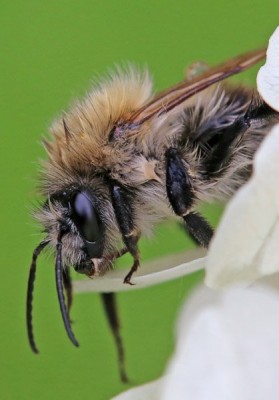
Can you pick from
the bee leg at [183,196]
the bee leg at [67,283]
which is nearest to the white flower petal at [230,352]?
the bee leg at [183,196]

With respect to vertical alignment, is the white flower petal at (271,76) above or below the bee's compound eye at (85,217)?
above

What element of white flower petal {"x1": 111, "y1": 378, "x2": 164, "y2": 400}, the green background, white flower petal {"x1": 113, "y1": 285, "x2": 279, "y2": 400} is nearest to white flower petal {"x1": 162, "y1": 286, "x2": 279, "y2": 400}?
white flower petal {"x1": 113, "y1": 285, "x2": 279, "y2": 400}

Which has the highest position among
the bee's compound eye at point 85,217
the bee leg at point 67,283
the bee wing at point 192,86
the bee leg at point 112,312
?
the bee wing at point 192,86

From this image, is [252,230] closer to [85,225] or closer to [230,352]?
[230,352]

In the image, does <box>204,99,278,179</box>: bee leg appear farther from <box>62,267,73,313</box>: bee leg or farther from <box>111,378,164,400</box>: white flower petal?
<box>111,378,164,400</box>: white flower petal

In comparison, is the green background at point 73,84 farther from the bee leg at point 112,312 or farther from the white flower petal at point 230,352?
the white flower petal at point 230,352

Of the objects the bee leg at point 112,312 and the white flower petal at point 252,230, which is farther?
the bee leg at point 112,312

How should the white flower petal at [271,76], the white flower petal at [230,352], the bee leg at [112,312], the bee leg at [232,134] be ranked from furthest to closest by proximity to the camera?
the bee leg at [112,312] → the bee leg at [232,134] → the white flower petal at [271,76] → the white flower petal at [230,352]

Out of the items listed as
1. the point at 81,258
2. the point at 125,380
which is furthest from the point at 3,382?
the point at 81,258
